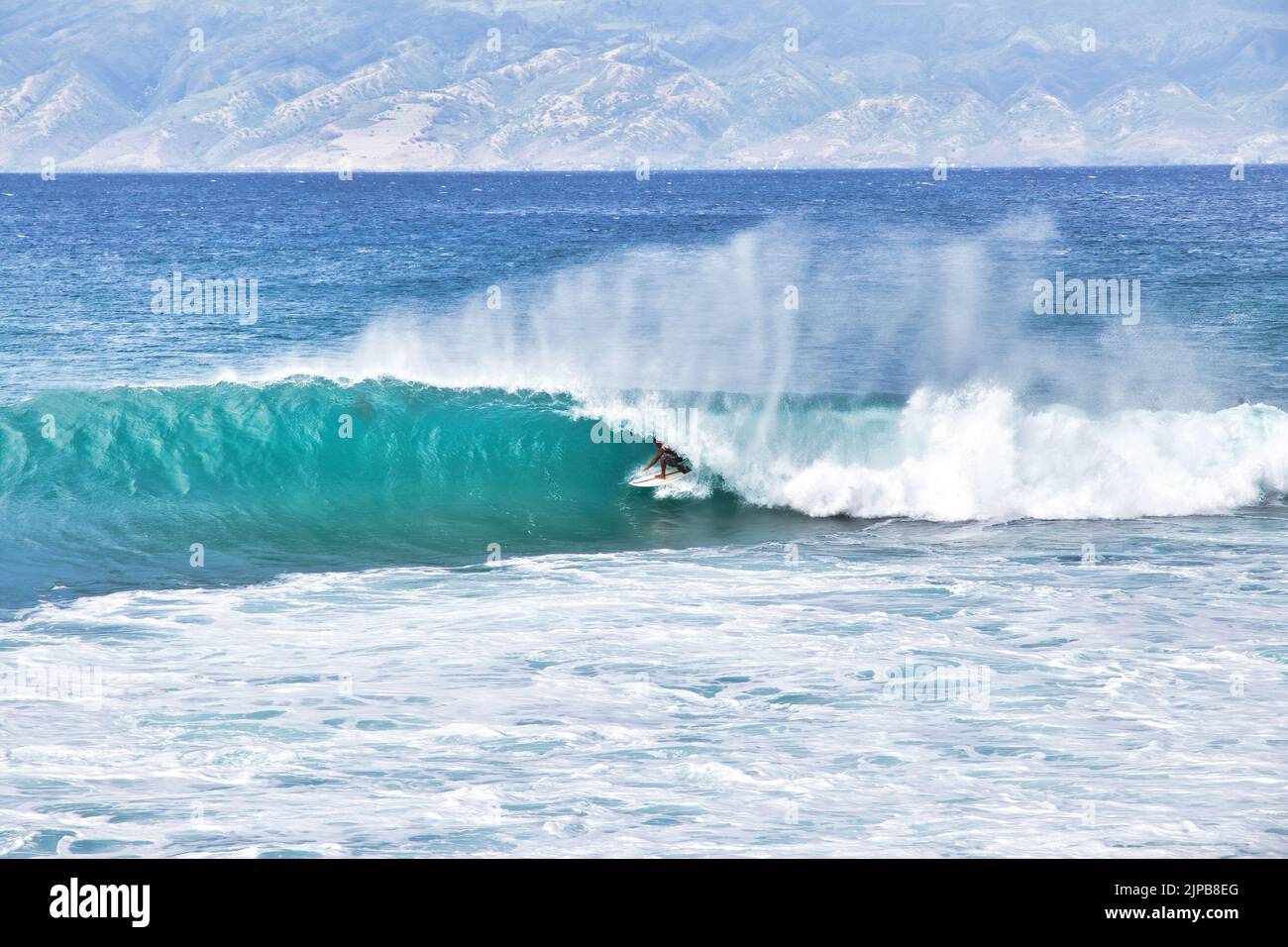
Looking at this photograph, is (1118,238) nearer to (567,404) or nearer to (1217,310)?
(1217,310)

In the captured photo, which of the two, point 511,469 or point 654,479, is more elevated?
point 511,469

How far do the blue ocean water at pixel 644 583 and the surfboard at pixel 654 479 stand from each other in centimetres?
40

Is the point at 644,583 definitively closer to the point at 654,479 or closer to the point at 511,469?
the point at 654,479

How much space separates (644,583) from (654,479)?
6.11 m

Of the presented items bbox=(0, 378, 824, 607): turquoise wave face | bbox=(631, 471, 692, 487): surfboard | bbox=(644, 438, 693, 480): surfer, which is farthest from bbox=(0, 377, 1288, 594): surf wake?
bbox=(644, 438, 693, 480): surfer

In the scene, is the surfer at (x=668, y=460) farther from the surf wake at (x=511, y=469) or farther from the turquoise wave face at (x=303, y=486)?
the turquoise wave face at (x=303, y=486)

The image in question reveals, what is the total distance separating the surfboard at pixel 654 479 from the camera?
21438 mm

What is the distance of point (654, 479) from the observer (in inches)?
850

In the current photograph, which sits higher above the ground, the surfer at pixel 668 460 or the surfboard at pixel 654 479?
the surfer at pixel 668 460

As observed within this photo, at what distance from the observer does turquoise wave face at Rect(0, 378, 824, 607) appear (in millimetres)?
17422

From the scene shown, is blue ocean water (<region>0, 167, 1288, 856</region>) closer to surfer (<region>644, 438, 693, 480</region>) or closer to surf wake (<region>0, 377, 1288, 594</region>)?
surf wake (<region>0, 377, 1288, 594</region>)

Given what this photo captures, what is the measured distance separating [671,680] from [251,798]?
12.7ft

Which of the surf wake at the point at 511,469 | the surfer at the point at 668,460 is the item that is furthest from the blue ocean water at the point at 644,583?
the surfer at the point at 668,460

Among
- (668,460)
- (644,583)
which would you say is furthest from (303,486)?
(644,583)
